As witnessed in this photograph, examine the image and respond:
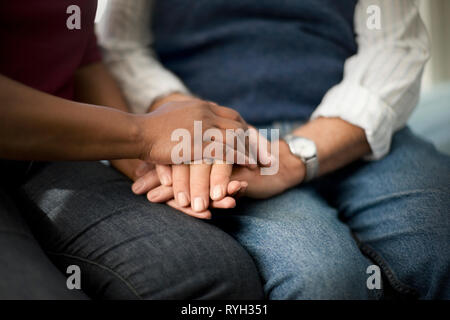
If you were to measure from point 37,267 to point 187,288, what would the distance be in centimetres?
19

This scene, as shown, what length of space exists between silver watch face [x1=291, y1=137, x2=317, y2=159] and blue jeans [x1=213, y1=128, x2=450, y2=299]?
0.07m

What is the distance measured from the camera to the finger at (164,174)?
638mm

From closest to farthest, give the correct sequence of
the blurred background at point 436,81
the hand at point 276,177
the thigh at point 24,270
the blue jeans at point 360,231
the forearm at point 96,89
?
the thigh at point 24,270, the blue jeans at point 360,231, the hand at point 276,177, the forearm at point 96,89, the blurred background at point 436,81

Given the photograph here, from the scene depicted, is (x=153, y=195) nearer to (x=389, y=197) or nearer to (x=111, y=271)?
(x=111, y=271)

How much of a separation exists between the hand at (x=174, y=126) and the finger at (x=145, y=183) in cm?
3

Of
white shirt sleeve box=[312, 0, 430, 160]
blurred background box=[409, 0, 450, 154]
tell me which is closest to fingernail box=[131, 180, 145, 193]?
white shirt sleeve box=[312, 0, 430, 160]

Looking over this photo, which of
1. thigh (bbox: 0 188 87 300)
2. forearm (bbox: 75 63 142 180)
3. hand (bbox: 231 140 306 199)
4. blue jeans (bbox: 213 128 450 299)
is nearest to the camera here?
thigh (bbox: 0 188 87 300)

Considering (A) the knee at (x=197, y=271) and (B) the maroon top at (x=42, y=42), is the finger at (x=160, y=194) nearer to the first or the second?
(A) the knee at (x=197, y=271)

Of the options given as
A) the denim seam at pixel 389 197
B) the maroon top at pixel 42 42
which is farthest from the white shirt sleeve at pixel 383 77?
the maroon top at pixel 42 42

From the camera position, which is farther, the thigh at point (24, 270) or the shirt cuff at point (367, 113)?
the shirt cuff at point (367, 113)

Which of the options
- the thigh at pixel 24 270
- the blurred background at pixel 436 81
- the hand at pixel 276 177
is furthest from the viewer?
the blurred background at pixel 436 81

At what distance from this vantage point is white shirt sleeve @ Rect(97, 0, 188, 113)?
0.89 m

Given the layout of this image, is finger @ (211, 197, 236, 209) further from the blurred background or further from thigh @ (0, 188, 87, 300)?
the blurred background
